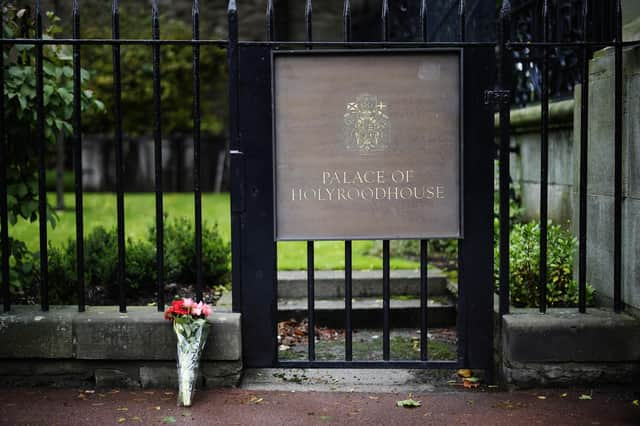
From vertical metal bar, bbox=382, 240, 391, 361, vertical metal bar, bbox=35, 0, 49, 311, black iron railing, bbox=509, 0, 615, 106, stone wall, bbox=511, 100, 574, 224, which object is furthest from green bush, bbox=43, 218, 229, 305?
black iron railing, bbox=509, 0, 615, 106

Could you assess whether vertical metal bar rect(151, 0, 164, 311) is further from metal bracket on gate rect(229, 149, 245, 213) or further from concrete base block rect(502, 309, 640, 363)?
concrete base block rect(502, 309, 640, 363)

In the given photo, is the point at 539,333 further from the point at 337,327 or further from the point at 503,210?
the point at 337,327

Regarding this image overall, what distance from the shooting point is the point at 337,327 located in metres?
6.15

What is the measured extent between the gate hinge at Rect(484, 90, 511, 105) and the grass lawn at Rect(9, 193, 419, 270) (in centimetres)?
280

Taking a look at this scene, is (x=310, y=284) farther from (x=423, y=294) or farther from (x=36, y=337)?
(x=36, y=337)

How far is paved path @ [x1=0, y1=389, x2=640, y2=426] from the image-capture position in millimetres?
4070

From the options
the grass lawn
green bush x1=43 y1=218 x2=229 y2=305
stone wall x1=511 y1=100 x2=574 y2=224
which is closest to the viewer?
green bush x1=43 y1=218 x2=229 y2=305

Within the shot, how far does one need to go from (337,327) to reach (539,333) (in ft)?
6.79

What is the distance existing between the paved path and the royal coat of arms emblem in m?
1.52

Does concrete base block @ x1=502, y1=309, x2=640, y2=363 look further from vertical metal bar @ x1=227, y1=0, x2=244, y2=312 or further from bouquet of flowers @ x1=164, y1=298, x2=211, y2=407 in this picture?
bouquet of flowers @ x1=164, y1=298, x2=211, y2=407

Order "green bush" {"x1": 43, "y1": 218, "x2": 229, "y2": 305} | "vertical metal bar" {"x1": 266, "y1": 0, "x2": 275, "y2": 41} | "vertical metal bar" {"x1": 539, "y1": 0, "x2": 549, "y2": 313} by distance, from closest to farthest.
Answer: "vertical metal bar" {"x1": 266, "y1": 0, "x2": 275, "y2": 41} < "vertical metal bar" {"x1": 539, "y1": 0, "x2": 549, "y2": 313} < "green bush" {"x1": 43, "y1": 218, "x2": 229, "y2": 305}

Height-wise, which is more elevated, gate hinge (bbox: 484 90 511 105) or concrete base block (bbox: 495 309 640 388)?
gate hinge (bbox: 484 90 511 105)

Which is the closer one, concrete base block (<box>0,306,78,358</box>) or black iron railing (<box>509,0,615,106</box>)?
concrete base block (<box>0,306,78,358</box>)

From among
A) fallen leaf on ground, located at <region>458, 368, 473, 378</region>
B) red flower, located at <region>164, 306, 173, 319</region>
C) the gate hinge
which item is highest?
the gate hinge
